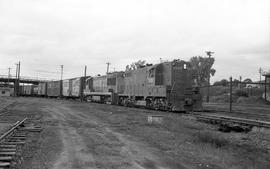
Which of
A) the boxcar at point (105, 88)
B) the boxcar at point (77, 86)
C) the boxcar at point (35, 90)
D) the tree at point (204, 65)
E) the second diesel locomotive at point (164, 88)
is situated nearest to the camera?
the second diesel locomotive at point (164, 88)

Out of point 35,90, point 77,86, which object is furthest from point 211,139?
point 35,90

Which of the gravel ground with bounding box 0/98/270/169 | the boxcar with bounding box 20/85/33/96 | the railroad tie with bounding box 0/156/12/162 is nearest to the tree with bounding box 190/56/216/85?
the boxcar with bounding box 20/85/33/96

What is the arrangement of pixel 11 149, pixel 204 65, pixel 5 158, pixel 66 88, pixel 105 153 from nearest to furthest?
pixel 5 158, pixel 11 149, pixel 105 153, pixel 66 88, pixel 204 65

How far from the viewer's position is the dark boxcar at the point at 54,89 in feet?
207

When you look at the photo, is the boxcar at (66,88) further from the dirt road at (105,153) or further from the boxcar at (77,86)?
the dirt road at (105,153)

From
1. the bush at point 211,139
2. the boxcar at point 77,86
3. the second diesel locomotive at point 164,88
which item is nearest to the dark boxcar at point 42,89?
the boxcar at point 77,86

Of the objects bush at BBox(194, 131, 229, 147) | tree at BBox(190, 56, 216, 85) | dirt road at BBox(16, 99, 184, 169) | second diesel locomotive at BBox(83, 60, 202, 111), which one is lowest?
dirt road at BBox(16, 99, 184, 169)

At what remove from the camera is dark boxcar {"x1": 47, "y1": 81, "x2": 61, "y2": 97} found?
2482 inches

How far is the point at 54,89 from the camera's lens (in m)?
66.1

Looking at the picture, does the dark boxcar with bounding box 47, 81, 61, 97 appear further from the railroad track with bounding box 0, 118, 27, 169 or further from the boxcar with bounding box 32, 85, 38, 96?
the railroad track with bounding box 0, 118, 27, 169

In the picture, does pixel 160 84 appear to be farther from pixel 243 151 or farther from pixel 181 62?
pixel 243 151

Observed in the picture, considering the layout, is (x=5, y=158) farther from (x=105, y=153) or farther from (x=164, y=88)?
(x=164, y=88)

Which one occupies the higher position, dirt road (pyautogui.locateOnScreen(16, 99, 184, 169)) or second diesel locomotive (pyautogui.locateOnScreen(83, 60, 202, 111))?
second diesel locomotive (pyautogui.locateOnScreen(83, 60, 202, 111))

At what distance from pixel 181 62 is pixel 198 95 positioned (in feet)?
9.37
